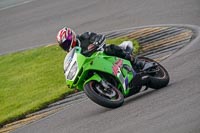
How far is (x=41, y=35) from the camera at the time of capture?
21.4 m

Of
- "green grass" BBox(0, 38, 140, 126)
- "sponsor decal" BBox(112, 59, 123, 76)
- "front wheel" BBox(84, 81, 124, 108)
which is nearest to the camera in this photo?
"front wheel" BBox(84, 81, 124, 108)

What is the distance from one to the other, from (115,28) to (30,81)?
355cm

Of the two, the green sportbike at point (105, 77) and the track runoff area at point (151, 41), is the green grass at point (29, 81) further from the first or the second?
the green sportbike at point (105, 77)

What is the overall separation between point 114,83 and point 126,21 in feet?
25.7

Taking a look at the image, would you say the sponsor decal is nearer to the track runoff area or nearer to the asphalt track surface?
the asphalt track surface

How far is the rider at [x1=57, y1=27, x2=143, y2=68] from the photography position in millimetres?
12281

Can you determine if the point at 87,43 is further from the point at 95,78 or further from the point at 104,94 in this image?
the point at 104,94

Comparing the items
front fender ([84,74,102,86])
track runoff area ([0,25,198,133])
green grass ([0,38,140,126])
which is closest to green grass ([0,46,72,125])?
green grass ([0,38,140,126])

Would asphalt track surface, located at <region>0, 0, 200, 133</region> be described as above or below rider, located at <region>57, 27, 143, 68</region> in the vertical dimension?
below

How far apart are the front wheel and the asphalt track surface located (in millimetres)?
128

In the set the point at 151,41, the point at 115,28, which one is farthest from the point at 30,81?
the point at 115,28

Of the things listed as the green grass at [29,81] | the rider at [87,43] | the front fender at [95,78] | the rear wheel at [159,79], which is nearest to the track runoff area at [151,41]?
the green grass at [29,81]

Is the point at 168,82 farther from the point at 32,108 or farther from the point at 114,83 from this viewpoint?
the point at 32,108

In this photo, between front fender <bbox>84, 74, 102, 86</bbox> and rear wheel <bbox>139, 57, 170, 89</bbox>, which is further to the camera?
rear wheel <bbox>139, 57, 170, 89</bbox>
